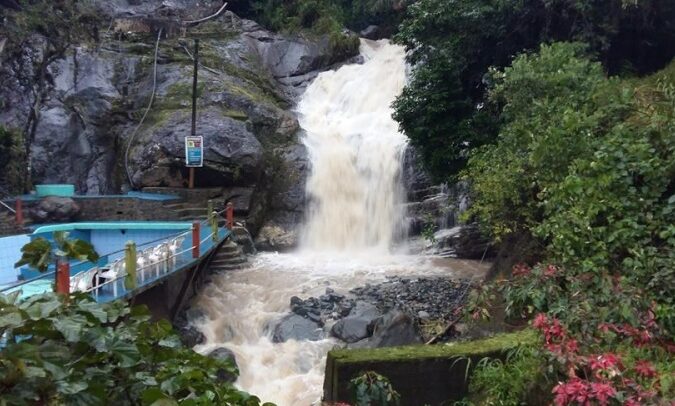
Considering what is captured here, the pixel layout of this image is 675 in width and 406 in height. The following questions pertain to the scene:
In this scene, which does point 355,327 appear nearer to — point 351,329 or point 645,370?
point 351,329

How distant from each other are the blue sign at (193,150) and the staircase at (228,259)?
8.70 ft

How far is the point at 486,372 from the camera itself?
544 cm

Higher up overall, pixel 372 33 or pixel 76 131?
pixel 372 33

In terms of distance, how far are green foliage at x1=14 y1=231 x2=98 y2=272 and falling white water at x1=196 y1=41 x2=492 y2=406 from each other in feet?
20.7

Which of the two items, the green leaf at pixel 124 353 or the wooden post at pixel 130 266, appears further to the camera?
the wooden post at pixel 130 266

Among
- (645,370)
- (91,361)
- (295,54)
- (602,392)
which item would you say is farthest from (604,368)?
(295,54)

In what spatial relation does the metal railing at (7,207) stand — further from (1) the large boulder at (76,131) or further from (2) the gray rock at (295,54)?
(2) the gray rock at (295,54)

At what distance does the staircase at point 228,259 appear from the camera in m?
14.0

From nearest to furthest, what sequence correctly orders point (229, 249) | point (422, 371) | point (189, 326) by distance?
Answer: point (422, 371) < point (189, 326) < point (229, 249)

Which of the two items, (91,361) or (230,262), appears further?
(230,262)

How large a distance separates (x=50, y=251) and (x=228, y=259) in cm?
1189

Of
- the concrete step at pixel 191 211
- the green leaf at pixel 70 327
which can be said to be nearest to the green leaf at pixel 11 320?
the green leaf at pixel 70 327

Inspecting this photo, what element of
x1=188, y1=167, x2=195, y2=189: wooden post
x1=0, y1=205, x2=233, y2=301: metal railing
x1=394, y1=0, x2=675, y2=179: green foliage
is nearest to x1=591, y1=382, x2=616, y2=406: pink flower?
x1=0, y1=205, x2=233, y2=301: metal railing

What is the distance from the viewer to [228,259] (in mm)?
14273
